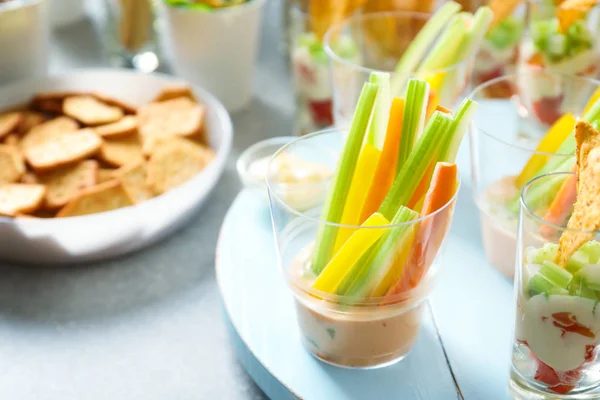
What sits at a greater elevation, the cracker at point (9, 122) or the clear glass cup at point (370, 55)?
the clear glass cup at point (370, 55)

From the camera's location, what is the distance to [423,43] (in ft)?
3.13

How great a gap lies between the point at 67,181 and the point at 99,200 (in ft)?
0.27

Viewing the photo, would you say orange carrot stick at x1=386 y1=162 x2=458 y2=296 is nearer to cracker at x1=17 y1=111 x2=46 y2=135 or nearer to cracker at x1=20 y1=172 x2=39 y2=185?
cracker at x1=20 y1=172 x2=39 y2=185

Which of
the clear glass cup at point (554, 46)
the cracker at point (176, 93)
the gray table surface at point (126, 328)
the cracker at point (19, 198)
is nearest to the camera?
the gray table surface at point (126, 328)

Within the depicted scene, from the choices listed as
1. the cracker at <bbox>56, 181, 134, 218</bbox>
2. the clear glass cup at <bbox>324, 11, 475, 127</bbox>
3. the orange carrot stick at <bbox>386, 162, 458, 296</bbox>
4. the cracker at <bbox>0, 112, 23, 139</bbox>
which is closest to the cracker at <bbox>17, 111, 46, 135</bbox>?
the cracker at <bbox>0, 112, 23, 139</bbox>

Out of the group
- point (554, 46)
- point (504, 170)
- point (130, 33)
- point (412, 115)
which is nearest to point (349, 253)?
point (412, 115)

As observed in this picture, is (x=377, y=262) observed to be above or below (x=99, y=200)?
above

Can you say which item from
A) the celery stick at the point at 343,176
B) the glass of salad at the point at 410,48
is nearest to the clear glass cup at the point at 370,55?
the glass of salad at the point at 410,48

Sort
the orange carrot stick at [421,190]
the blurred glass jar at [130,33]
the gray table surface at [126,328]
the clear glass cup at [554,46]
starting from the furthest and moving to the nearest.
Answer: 1. the blurred glass jar at [130,33]
2. the clear glass cup at [554,46]
3. the gray table surface at [126,328]
4. the orange carrot stick at [421,190]

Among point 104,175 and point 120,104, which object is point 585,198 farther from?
point 120,104

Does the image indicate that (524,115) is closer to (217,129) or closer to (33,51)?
(217,129)

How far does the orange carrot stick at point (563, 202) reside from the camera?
0.70m

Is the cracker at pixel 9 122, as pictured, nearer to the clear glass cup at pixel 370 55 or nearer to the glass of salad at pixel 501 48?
the clear glass cup at pixel 370 55

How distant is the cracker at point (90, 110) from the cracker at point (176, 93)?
2.6 inches
